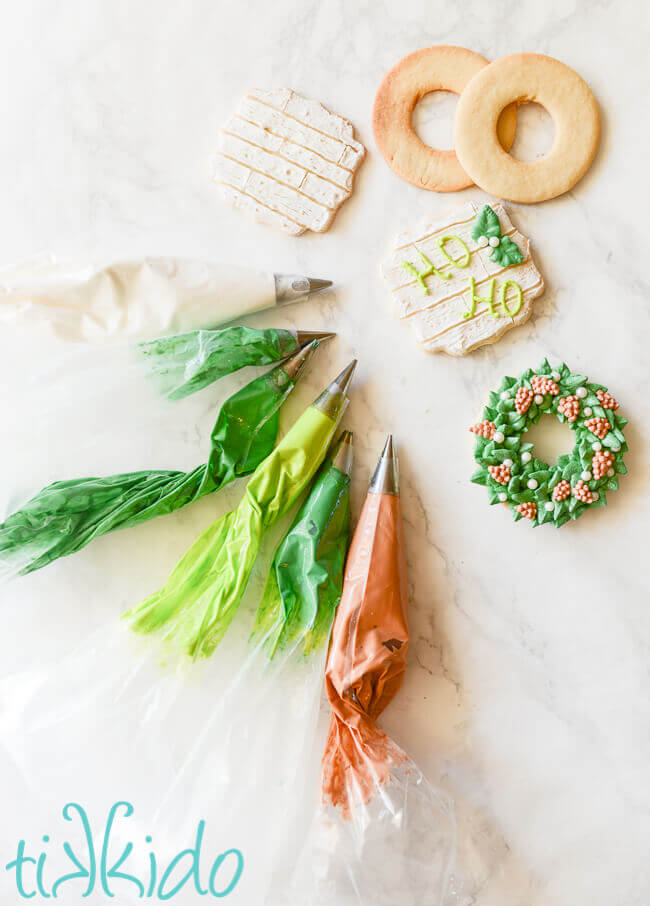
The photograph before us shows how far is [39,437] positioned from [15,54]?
21.8 inches

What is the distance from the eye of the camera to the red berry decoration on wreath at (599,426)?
0.92 meters


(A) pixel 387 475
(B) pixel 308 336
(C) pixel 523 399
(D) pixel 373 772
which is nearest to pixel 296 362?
(B) pixel 308 336

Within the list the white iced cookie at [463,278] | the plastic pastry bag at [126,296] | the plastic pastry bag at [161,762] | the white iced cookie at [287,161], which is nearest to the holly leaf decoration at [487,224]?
the white iced cookie at [463,278]

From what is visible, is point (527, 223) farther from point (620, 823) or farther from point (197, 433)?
point (620, 823)

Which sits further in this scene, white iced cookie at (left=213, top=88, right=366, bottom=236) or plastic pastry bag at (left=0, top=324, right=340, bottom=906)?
white iced cookie at (left=213, top=88, right=366, bottom=236)

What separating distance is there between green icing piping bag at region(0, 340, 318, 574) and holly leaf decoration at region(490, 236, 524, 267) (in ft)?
0.85

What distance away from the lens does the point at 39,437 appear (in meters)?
0.91

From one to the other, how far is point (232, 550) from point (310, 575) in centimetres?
10

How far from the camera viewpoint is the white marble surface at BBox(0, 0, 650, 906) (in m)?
0.94

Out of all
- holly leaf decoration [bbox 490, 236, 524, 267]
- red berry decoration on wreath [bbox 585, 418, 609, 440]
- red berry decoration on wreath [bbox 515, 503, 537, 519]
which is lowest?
red berry decoration on wreath [bbox 515, 503, 537, 519]

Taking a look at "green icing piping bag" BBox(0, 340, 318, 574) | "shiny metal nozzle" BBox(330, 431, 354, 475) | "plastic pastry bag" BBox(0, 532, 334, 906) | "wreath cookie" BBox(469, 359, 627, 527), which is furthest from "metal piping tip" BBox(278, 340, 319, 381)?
"plastic pastry bag" BBox(0, 532, 334, 906)

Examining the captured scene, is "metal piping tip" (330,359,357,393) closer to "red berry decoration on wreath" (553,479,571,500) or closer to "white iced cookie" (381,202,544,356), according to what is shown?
"white iced cookie" (381,202,544,356)

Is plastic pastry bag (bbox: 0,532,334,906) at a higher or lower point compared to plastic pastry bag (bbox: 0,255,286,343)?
lower

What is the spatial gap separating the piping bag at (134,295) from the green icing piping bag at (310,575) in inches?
9.7
